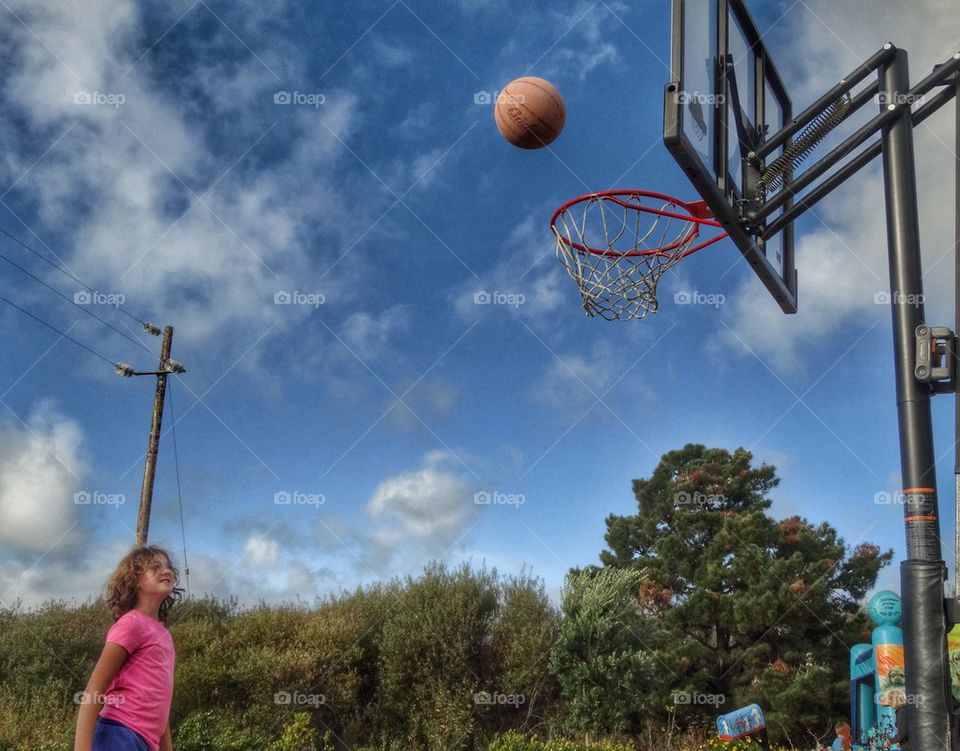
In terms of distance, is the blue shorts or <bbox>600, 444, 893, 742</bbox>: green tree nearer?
the blue shorts

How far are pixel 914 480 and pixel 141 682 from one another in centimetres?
458

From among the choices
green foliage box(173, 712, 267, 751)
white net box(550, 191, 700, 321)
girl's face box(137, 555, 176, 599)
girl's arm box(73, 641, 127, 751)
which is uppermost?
white net box(550, 191, 700, 321)

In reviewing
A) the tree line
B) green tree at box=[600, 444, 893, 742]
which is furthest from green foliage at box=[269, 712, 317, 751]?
green tree at box=[600, 444, 893, 742]

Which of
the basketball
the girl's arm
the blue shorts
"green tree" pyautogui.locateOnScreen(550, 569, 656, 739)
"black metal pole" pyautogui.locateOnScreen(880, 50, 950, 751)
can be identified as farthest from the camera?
"green tree" pyautogui.locateOnScreen(550, 569, 656, 739)

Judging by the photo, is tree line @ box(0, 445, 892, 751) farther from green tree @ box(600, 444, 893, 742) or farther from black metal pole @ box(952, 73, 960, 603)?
black metal pole @ box(952, 73, 960, 603)

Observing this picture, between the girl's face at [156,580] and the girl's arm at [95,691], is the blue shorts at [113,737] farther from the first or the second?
the girl's face at [156,580]

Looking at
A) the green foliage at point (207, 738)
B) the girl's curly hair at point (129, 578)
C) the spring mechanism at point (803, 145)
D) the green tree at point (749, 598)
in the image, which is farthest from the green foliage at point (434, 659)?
the girl's curly hair at point (129, 578)

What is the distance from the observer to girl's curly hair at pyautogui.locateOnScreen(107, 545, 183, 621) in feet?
11.8

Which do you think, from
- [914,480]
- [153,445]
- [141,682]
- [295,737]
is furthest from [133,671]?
[153,445]

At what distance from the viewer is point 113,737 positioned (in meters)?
3.26

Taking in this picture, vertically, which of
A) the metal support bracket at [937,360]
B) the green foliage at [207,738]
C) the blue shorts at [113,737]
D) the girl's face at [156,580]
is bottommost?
the green foliage at [207,738]

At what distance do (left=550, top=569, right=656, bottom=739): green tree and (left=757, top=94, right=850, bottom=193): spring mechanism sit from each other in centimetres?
764

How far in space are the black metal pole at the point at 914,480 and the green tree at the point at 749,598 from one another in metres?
12.0

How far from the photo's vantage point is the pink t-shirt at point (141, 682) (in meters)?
3.31
